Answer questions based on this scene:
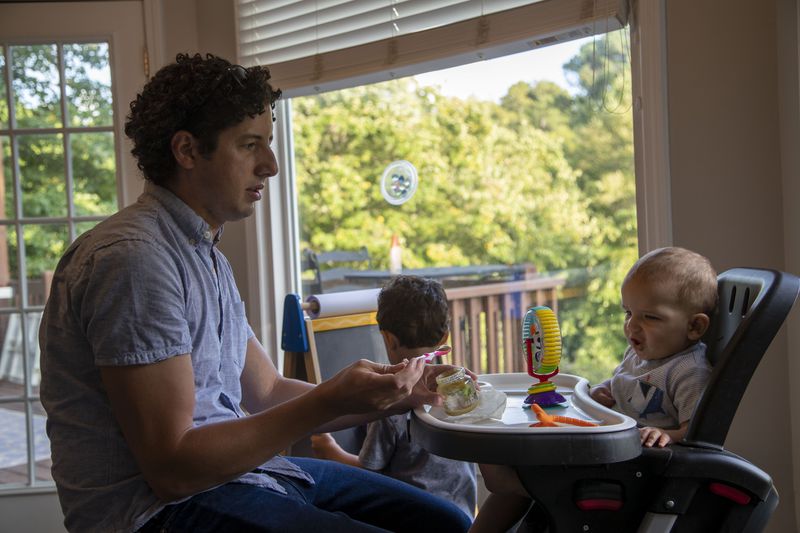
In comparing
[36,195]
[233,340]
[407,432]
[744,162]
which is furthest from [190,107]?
[36,195]

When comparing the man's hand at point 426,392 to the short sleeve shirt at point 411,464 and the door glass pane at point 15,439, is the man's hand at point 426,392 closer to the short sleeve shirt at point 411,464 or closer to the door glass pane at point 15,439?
the short sleeve shirt at point 411,464

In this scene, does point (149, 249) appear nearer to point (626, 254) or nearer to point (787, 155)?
point (787, 155)

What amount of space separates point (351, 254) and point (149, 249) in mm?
2214

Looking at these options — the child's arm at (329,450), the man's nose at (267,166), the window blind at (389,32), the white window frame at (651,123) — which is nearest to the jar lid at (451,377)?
the man's nose at (267,166)

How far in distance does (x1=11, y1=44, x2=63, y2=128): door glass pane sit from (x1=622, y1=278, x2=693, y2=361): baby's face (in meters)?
2.53

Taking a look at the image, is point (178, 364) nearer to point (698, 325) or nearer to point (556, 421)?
point (556, 421)

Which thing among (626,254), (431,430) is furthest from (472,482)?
(626,254)

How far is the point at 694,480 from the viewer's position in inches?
50.2

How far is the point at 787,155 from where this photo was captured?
2039mm

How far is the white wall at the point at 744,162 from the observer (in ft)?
6.80

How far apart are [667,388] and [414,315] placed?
0.59 metres

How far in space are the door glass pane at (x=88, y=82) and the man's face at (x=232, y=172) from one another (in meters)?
2.01

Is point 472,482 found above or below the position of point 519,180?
below

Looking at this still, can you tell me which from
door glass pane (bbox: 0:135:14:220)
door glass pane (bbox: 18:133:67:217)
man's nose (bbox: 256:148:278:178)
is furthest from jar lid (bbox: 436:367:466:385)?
door glass pane (bbox: 0:135:14:220)
